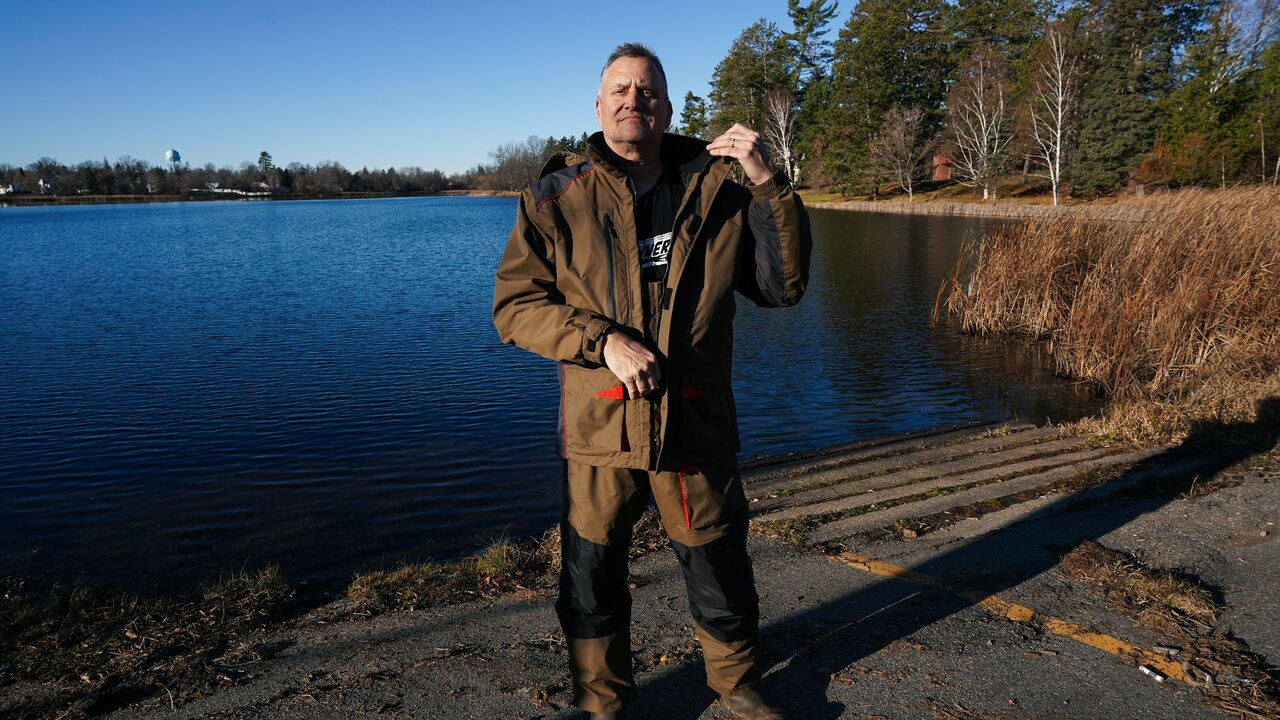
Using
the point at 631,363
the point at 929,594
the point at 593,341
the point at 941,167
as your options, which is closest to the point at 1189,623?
the point at 929,594

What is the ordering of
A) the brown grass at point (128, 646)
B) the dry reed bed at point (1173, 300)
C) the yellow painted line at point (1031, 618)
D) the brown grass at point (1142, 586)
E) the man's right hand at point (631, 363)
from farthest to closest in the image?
the dry reed bed at point (1173, 300) → the brown grass at point (1142, 586) → the yellow painted line at point (1031, 618) → the brown grass at point (128, 646) → the man's right hand at point (631, 363)

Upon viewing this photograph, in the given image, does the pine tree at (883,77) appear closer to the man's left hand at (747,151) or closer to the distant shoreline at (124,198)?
the man's left hand at (747,151)

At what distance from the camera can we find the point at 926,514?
15.7 ft

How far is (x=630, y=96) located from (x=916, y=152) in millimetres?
57143

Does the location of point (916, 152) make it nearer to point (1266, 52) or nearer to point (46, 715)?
point (1266, 52)

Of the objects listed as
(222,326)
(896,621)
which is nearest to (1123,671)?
(896,621)

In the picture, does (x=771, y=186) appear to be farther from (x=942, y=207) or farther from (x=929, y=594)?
(x=942, y=207)

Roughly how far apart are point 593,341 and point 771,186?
80 centimetres

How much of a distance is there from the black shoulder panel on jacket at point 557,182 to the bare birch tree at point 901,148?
2098 inches

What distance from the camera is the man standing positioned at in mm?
2568

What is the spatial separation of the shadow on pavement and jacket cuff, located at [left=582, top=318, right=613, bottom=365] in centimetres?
135

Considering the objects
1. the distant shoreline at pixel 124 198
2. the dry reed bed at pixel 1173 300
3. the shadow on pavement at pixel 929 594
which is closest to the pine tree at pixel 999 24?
the dry reed bed at pixel 1173 300

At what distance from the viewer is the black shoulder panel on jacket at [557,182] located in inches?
103

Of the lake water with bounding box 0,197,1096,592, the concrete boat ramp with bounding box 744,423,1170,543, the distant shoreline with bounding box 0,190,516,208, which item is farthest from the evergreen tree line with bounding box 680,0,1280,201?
the distant shoreline with bounding box 0,190,516,208
